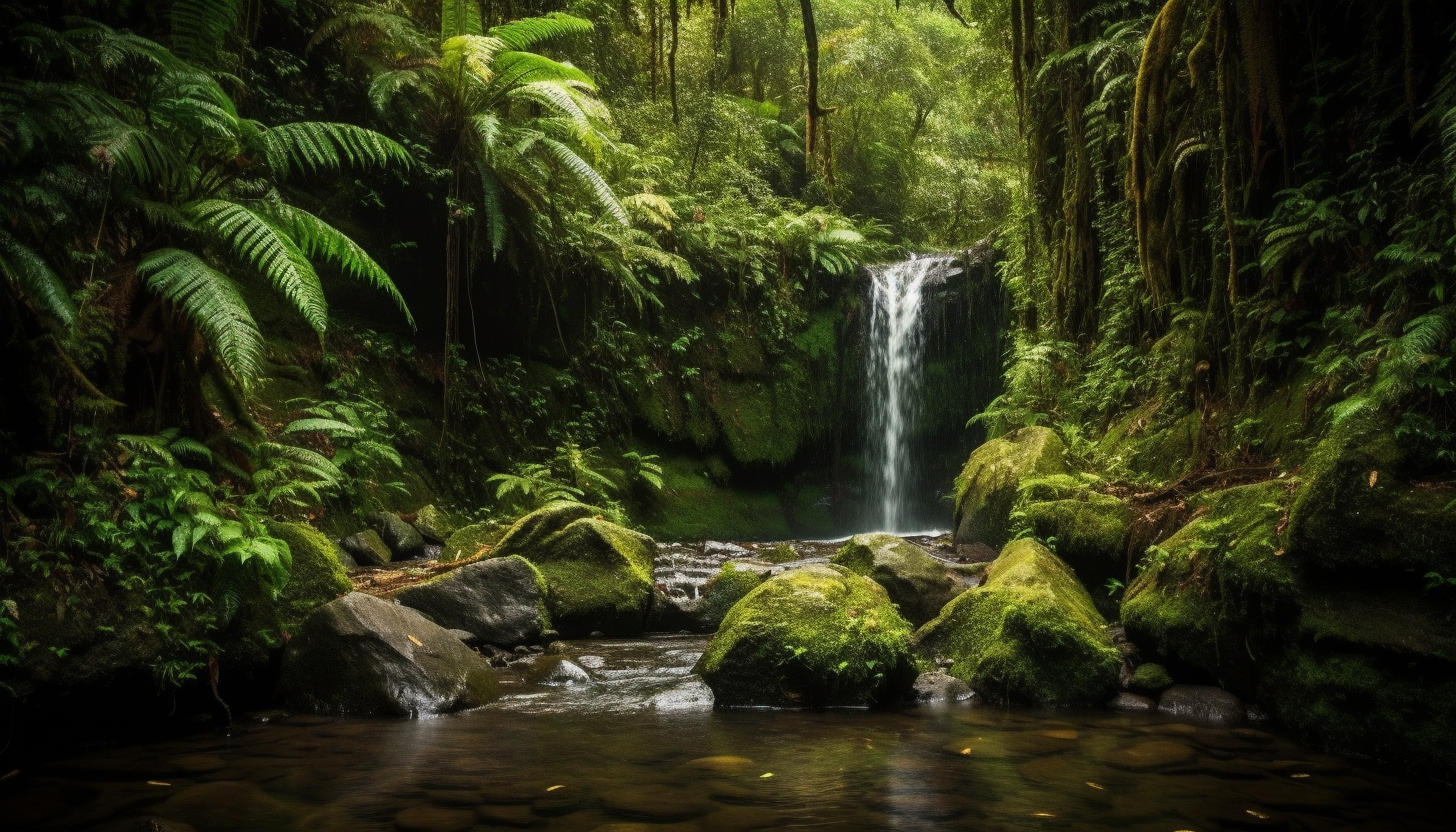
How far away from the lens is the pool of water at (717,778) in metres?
2.88

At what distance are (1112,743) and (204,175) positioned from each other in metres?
5.51

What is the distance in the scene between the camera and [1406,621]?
350 centimetres

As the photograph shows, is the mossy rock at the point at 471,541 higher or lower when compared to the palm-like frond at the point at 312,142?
lower

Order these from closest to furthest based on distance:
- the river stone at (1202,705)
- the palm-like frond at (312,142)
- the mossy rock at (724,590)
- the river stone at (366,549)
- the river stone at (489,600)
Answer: the river stone at (1202,705), the palm-like frond at (312,142), the river stone at (489,600), the mossy rock at (724,590), the river stone at (366,549)

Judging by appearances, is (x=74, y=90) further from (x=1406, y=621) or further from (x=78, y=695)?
(x=1406, y=621)

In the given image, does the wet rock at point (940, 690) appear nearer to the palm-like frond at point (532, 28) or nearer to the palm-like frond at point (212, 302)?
the palm-like frond at point (212, 302)

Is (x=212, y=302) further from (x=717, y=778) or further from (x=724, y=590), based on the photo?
(x=724, y=590)

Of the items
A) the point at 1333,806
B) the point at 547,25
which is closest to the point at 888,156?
the point at 547,25

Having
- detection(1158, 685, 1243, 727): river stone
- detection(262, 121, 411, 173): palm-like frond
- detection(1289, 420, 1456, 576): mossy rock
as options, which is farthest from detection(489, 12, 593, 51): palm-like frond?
detection(1158, 685, 1243, 727): river stone

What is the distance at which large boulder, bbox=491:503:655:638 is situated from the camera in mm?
6246

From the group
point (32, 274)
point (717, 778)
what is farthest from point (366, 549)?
point (717, 778)

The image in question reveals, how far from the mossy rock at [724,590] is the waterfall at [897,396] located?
242 inches

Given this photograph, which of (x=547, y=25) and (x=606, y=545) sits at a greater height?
(x=547, y=25)

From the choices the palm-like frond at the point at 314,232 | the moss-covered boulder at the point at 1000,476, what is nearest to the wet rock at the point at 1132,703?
the moss-covered boulder at the point at 1000,476
